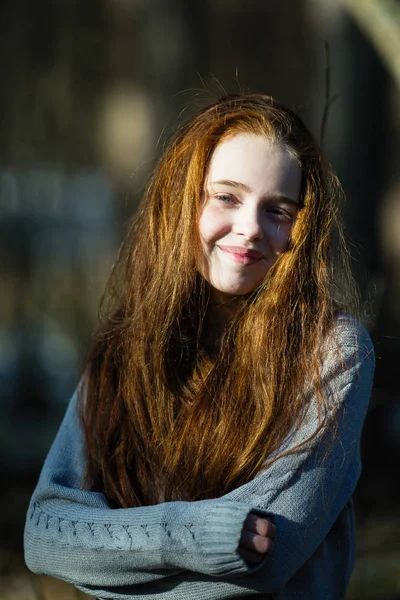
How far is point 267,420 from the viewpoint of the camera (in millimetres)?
1825

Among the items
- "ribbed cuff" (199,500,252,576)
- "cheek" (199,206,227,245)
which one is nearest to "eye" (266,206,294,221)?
"cheek" (199,206,227,245)

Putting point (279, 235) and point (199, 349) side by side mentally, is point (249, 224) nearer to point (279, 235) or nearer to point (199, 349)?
point (279, 235)

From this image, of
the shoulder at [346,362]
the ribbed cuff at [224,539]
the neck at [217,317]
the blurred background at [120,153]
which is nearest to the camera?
the ribbed cuff at [224,539]

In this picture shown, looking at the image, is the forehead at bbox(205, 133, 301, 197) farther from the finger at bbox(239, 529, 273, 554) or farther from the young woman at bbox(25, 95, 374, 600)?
the finger at bbox(239, 529, 273, 554)

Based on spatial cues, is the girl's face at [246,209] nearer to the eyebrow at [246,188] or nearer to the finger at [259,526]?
the eyebrow at [246,188]

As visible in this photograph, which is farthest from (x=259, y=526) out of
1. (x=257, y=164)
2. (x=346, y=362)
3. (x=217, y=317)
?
(x=257, y=164)

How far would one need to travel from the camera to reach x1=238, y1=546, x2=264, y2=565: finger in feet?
5.34

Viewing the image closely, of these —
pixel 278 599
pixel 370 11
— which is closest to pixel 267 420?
pixel 278 599

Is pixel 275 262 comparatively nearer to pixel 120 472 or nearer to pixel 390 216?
pixel 120 472

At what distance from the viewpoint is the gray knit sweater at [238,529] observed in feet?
5.49

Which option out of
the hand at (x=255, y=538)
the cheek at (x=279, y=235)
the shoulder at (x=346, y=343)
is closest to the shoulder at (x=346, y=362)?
the shoulder at (x=346, y=343)

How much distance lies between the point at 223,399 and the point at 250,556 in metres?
0.39

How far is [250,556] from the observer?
1.64 m

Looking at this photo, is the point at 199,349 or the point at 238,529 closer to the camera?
the point at 238,529
